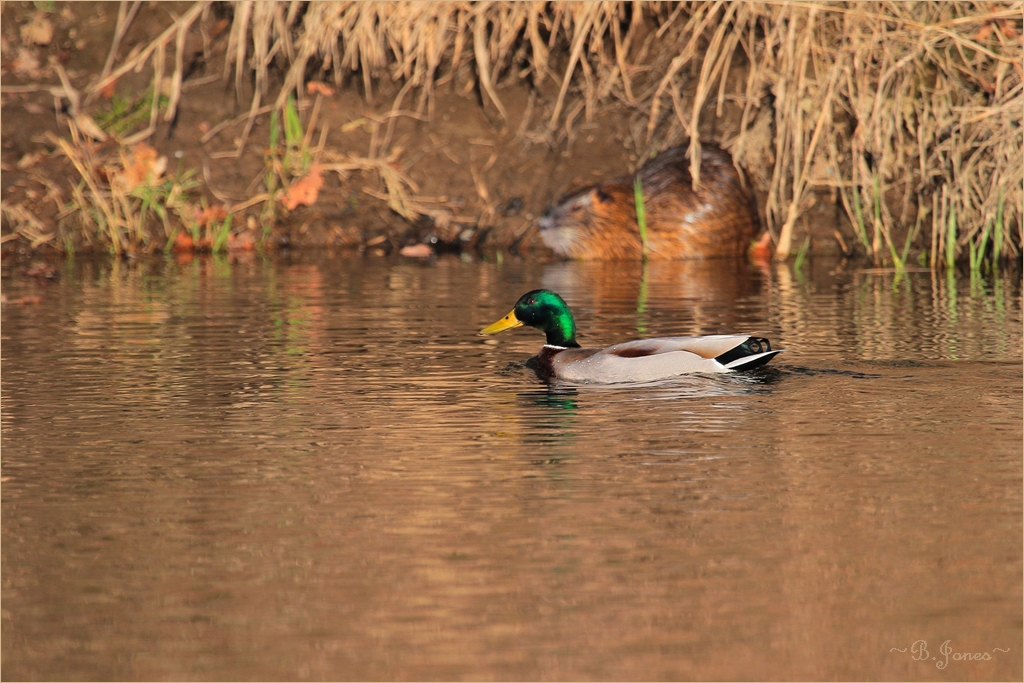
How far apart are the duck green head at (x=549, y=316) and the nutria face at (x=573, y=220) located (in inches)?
224

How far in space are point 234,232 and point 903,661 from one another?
12918 millimetres

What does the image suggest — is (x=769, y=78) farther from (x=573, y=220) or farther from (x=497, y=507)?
(x=497, y=507)

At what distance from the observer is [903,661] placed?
411 centimetres

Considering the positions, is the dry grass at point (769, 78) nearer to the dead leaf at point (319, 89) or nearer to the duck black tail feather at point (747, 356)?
the dead leaf at point (319, 89)

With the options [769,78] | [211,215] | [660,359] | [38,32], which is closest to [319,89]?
[211,215]

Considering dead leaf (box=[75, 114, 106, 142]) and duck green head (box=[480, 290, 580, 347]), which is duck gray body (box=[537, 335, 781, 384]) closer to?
duck green head (box=[480, 290, 580, 347])

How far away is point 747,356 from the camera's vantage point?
335 inches

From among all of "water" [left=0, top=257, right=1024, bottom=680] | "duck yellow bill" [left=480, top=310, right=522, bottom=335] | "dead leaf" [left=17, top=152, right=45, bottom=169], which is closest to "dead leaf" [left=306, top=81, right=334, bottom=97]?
"dead leaf" [left=17, top=152, right=45, bottom=169]

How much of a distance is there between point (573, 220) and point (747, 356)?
22.2ft

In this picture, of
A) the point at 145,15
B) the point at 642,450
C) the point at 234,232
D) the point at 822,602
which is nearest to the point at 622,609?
the point at 822,602

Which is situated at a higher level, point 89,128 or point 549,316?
point 89,128

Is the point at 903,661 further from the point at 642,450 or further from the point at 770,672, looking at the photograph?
the point at 642,450

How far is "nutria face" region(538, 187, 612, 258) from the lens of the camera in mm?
15102

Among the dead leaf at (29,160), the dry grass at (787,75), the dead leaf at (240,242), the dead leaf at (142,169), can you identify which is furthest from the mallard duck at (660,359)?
the dead leaf at (29,160)
